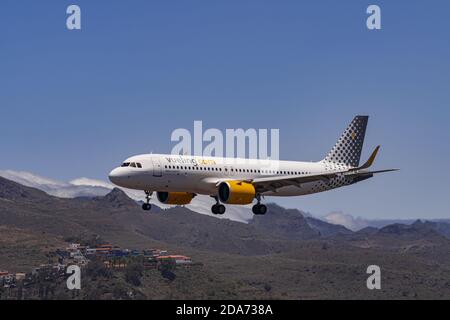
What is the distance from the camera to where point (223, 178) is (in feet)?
339

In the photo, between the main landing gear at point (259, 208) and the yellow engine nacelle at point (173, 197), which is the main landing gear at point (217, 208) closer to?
the yellow engine nacelle at point (173, 197)

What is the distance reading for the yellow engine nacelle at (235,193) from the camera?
100125mm

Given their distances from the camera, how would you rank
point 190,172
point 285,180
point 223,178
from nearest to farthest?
point 190,172
point 223,178
point 285,180

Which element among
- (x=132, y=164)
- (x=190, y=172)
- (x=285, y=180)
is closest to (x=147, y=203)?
(x=132, y=164)

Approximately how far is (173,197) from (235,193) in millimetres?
10011

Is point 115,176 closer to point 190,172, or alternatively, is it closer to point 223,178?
point 190,172

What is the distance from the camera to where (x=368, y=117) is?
4966 inches

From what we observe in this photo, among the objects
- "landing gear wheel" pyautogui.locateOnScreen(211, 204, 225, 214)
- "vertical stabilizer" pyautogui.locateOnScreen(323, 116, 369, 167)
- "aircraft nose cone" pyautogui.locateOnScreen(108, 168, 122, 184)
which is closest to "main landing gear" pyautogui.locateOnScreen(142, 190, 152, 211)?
"aircraft nose cone" pyautogui.locateOnScreen(108, 168, 122, 184)

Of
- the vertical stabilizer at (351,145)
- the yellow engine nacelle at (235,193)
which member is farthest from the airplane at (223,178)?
the vertical stabilizer at (351,145)
